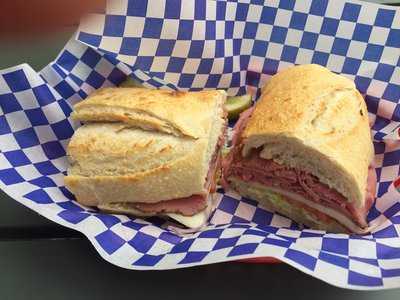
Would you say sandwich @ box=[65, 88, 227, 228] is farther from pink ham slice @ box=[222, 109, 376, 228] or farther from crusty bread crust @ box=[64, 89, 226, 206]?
pink ham slice @ box=[222, 109, 376, 228]

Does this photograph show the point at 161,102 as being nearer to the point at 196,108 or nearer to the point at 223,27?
the point at 196,108

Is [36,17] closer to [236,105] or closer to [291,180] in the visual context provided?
[291,180]

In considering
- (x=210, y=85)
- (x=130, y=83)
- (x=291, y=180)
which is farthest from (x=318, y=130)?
(x=130, y=83)

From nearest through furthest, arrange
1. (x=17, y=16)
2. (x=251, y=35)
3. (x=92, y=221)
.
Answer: (x=17, y=16) → (x=92, y=221) → (x=251, y=35)

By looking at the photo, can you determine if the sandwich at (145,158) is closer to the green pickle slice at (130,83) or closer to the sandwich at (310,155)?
the sandwich at (310,155)

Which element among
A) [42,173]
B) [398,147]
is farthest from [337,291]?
[42,173]

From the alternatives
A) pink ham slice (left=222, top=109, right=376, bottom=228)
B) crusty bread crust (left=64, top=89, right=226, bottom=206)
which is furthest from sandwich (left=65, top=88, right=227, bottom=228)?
pink ham slice (left=222, top=109, right=376, bottom=228)
